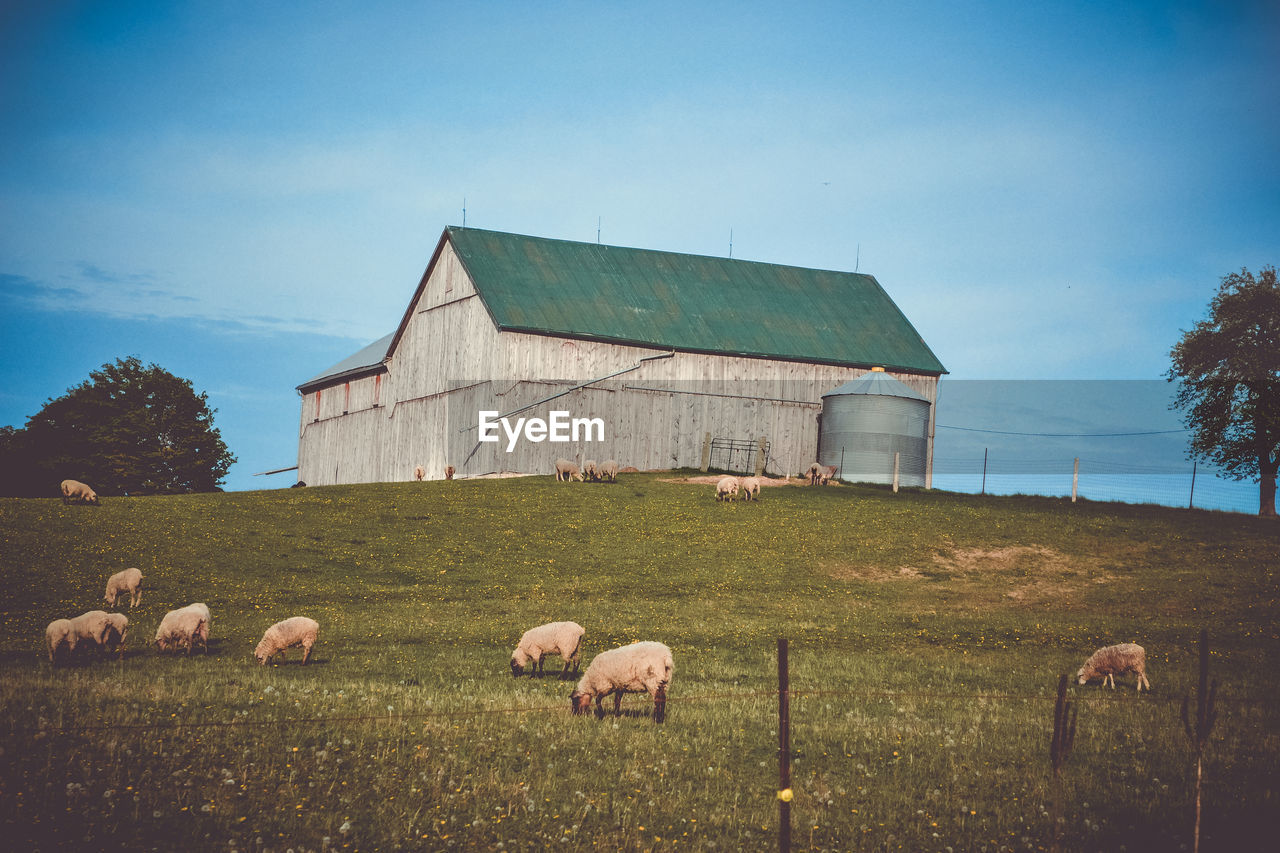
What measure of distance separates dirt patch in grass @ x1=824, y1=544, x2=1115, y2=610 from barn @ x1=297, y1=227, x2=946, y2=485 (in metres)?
19.4

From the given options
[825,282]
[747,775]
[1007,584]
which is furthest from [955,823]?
[825,282]

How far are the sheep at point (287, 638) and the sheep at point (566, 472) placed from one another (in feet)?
94.1

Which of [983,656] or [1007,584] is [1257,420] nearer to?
[1007,584]

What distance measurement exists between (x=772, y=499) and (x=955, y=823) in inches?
1354

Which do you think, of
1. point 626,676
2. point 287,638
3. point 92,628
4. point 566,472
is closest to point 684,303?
point 566,472

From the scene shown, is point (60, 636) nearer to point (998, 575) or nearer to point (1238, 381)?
point (998, 575)

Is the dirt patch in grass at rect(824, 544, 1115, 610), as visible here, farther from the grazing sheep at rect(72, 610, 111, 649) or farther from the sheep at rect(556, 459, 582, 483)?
the grazing sheep at rect(72, 610, 111, 649)

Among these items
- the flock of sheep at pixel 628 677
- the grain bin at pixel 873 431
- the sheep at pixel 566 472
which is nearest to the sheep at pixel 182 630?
the flock of sheep at pixel 628 677

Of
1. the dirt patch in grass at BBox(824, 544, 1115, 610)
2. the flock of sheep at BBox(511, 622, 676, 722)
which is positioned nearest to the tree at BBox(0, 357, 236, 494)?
the dirt patch in grass at BBox(824, 544, 1115, 610)

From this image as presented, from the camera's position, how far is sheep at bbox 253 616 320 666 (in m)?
20.1

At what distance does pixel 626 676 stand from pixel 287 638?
7.87 meters

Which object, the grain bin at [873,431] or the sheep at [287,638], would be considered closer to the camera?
the sheep at [287,638]

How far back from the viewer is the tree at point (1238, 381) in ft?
174

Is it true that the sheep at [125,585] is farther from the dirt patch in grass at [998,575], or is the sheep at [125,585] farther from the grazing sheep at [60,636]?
the dirt patch in grass at [998,575]
